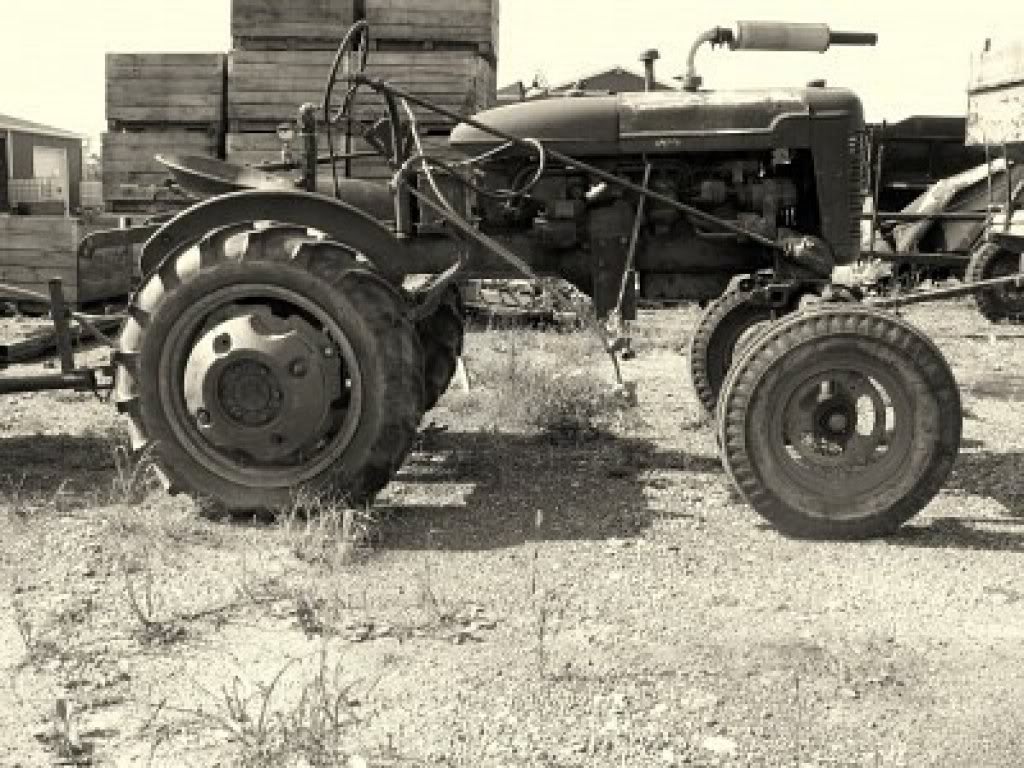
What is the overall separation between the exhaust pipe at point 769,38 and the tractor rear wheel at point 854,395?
1534 millimetres

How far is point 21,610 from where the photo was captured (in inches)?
144

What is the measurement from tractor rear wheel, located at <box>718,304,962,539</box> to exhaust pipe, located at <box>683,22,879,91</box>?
1.53 metres

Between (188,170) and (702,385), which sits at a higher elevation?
(188,170)

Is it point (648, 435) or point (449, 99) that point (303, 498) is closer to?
point (648, 435)

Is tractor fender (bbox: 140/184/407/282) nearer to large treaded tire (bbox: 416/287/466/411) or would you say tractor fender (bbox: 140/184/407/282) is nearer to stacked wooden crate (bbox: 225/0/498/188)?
large treaded tire (bbox: 416/287/466/411)

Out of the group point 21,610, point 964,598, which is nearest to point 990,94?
point 964,598

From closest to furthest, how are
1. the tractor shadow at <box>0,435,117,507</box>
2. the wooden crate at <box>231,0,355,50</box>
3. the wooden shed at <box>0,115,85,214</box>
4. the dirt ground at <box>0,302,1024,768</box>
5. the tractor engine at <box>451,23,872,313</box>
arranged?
the dirt ground at <box>0,302,1024,768</box> → the tractor shadow at <box>0,435,117,507</box> → the tractor engine at <box>451,23,872,313</box> → the wooden crate at <box>231,0,355,50</box> → the wooden shed at <box>0,115,85,214</box>

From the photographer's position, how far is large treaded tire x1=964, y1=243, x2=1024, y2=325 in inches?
446

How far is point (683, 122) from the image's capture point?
5.21 m

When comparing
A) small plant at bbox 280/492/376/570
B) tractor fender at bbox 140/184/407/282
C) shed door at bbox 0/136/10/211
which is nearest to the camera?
small plant at bbox 280/492/376/570

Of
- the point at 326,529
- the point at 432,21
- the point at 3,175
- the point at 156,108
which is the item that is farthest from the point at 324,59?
the point at 3,175

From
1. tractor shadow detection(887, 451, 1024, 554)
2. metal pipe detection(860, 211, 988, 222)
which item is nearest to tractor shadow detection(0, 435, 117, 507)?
tractor shadow detection(887, 451, 1024, 554)

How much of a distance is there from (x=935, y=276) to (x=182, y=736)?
41.5 ft

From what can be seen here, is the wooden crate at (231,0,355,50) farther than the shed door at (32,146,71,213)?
No
